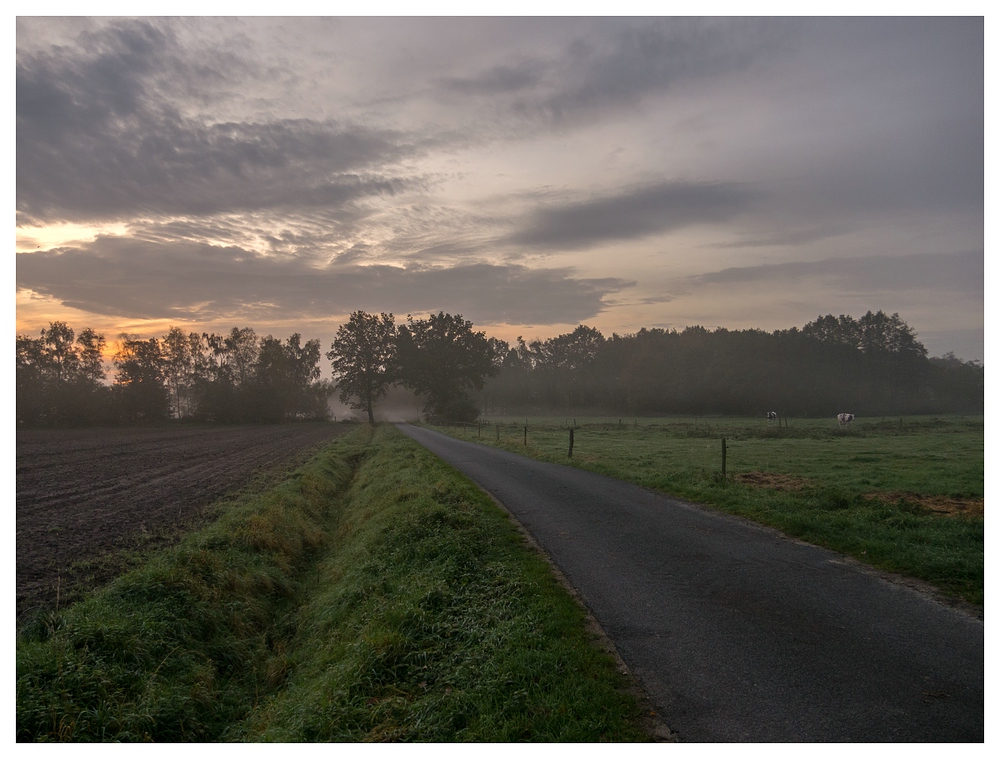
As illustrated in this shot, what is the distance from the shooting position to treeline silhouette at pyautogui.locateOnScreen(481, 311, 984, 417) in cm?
10731

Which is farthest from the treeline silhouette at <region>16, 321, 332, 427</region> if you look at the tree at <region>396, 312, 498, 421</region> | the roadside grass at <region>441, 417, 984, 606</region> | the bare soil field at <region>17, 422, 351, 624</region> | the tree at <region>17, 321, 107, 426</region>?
the roadside grass at <region>441, 417, 984, 606</region>

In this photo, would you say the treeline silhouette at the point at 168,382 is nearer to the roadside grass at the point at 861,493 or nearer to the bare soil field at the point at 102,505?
the bare soil field at the point at 102,505

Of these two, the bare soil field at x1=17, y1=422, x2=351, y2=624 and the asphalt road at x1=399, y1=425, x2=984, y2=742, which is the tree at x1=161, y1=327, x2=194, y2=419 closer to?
the bare soil field at x1=17, y1=422, x2=351, y2=624

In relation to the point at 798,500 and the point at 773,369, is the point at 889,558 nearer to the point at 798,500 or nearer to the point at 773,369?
the point at 798,500

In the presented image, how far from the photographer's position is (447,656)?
6.53 meters

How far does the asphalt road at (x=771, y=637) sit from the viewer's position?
4.77 m

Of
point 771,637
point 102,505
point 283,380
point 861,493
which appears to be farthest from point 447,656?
point 283,380

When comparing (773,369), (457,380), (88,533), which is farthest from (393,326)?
(88,533)

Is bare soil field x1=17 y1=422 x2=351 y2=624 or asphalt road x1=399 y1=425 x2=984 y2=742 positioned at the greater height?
asphalt road x1=399 y1=425 x2=984 y2=742

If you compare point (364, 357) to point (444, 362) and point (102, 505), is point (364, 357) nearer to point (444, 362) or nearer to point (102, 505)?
point (444, 362)

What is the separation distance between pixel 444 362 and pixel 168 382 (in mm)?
64622

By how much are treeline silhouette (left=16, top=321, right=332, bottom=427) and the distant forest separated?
9.6 inches

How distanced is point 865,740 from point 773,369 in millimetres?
121336

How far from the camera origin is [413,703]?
5.66 m
